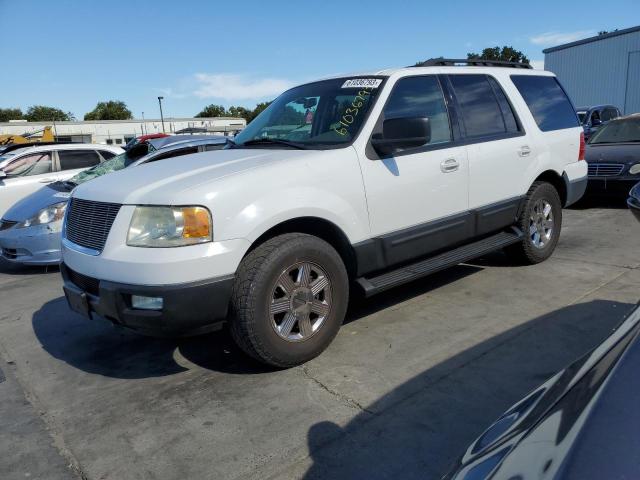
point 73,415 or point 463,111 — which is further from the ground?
point 463,111

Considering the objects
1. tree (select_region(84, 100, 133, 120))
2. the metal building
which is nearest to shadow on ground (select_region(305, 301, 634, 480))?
the metal building

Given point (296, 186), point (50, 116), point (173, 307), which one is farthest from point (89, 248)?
point (50, 116)

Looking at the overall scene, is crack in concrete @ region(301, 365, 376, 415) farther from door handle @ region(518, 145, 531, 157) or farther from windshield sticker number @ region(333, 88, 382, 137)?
door handle @ region(518, 145, 531, 157)

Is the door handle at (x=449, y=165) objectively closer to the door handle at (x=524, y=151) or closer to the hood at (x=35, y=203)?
the door handle at (x=524, y=151)

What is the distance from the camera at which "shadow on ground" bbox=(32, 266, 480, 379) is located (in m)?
3.60

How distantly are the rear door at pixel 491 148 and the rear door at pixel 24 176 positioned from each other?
694cm

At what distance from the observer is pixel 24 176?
8461mm

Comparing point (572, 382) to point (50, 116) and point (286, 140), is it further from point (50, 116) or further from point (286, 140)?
point (50, 116)

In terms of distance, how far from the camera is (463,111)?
14.5 feet

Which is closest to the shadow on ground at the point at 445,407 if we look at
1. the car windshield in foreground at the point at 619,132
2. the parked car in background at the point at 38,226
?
the parked car in background at the point at 38,226

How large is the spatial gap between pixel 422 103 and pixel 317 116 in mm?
883

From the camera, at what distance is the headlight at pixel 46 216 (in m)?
6.54

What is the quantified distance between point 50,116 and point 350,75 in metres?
104

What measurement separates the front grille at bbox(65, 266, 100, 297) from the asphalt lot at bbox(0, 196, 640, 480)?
68 cm
